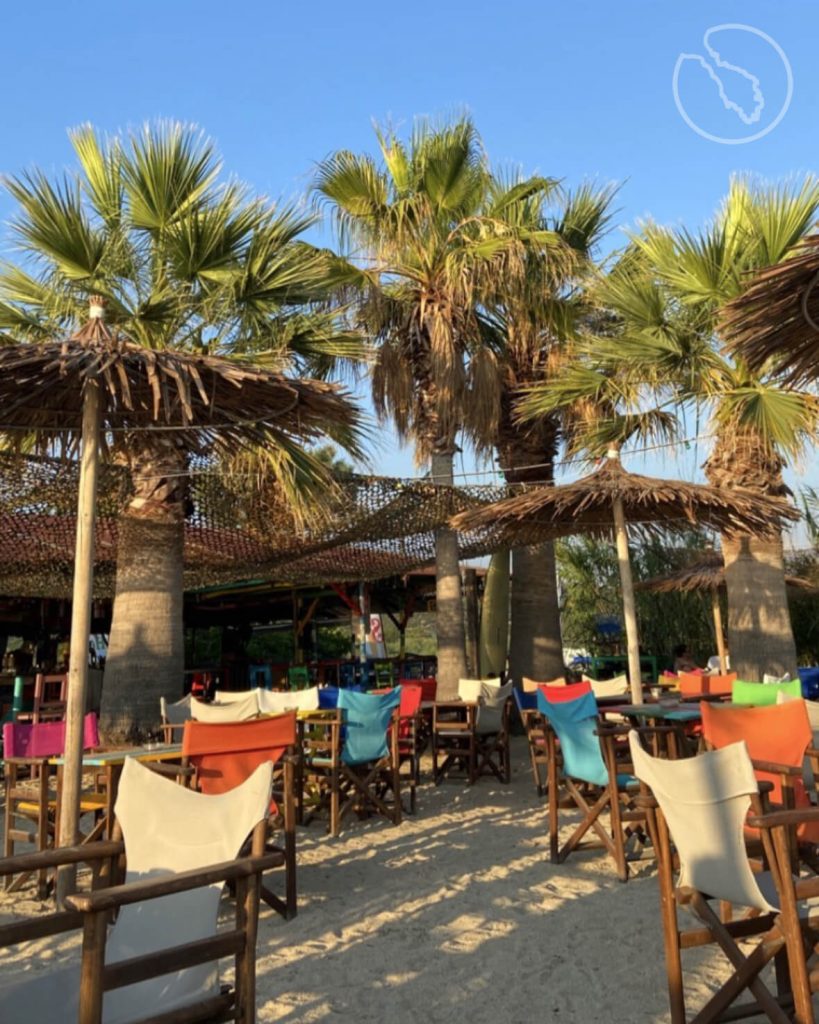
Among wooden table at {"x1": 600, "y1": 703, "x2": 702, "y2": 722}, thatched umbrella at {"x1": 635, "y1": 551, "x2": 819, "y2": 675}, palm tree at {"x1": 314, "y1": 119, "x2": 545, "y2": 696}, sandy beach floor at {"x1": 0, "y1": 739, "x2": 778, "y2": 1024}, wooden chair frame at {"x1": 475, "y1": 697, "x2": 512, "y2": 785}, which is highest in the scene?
palm tree at {"x1": 314, "y1": 119, "x2": 545, "y2": 696}

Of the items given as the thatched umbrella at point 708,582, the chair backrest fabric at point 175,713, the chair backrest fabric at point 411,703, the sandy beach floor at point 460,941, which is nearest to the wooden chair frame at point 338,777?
the sandy beach floor at point 460,941

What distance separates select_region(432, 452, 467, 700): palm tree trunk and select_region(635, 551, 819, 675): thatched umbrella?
434 centimetres

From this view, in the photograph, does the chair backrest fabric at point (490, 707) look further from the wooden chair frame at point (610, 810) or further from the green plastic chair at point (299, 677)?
the green plastic chair at point (299, 677)

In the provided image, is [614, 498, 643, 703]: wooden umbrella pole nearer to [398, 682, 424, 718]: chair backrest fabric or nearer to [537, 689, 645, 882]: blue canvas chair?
[537, 689, 645, 882]: blue canvas chair

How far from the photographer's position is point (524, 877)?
4070 mm

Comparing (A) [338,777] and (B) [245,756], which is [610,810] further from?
(B) [245,756]

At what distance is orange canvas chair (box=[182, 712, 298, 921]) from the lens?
143 inches

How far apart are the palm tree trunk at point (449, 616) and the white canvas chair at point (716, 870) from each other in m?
6.36

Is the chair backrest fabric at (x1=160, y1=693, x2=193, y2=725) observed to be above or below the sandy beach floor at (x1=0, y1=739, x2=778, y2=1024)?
above

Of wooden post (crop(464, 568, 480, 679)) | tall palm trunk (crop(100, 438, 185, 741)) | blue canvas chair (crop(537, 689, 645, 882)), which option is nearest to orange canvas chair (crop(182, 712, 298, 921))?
blue canvas chair (crop(537, 689, 645, 882))

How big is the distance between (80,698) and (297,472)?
3.53 metres

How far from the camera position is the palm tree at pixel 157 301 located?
256 inches

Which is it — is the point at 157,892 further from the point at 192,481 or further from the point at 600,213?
the point at 600,213

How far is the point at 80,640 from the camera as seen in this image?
3664mm
